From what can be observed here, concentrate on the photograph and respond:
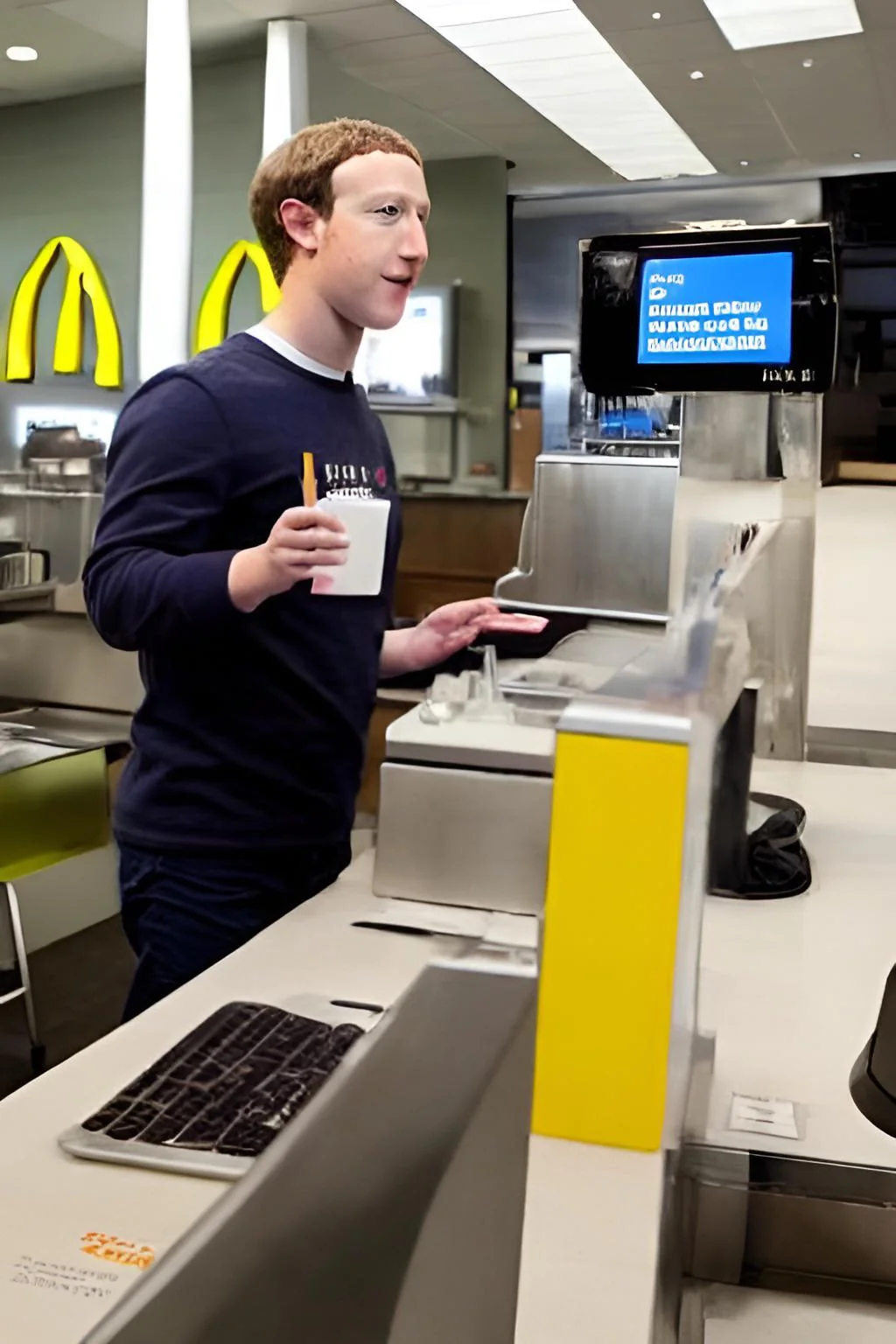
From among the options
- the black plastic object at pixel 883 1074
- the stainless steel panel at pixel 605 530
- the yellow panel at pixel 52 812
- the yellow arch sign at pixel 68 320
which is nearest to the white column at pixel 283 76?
the yellow arch sign at pixel 68 320

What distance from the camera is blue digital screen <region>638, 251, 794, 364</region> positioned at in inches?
57.9

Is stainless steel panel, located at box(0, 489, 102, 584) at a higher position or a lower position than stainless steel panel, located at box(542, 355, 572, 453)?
A: lower

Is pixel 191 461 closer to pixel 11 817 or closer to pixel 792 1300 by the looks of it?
pixel 792 1300

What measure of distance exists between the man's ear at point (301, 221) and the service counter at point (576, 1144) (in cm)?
82

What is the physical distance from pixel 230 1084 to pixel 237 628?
1.94ft

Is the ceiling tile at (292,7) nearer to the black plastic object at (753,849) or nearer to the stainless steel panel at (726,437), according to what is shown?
the stainless steel panel at (726,437)

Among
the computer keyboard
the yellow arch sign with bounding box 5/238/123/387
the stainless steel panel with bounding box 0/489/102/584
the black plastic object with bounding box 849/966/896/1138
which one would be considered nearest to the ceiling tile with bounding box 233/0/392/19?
the yellow arch sign with bounding box 5/238/123/387

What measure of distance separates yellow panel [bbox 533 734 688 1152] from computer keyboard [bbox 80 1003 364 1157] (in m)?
0.46

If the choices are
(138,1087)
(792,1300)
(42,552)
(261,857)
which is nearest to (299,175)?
(261,857)

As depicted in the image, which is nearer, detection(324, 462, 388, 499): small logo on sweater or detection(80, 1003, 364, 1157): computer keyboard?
detection(80, 1003, 364, 1157): computer keyboard

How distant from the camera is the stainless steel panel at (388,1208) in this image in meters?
0.33

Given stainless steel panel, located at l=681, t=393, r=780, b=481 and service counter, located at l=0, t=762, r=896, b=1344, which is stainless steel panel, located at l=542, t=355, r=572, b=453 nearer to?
stainless steel panel, located at l=681, t=393, r=780, b=481

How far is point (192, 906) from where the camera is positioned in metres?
1.47

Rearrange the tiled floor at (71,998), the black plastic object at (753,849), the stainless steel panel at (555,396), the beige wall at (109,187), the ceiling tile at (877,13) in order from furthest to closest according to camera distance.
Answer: the stainless steel panel at (555,396) < the beige wall at (109,187) < the ceiling tile at (877,13) < the tiled floor at (71,998) < the black plastic object at (753,849)
